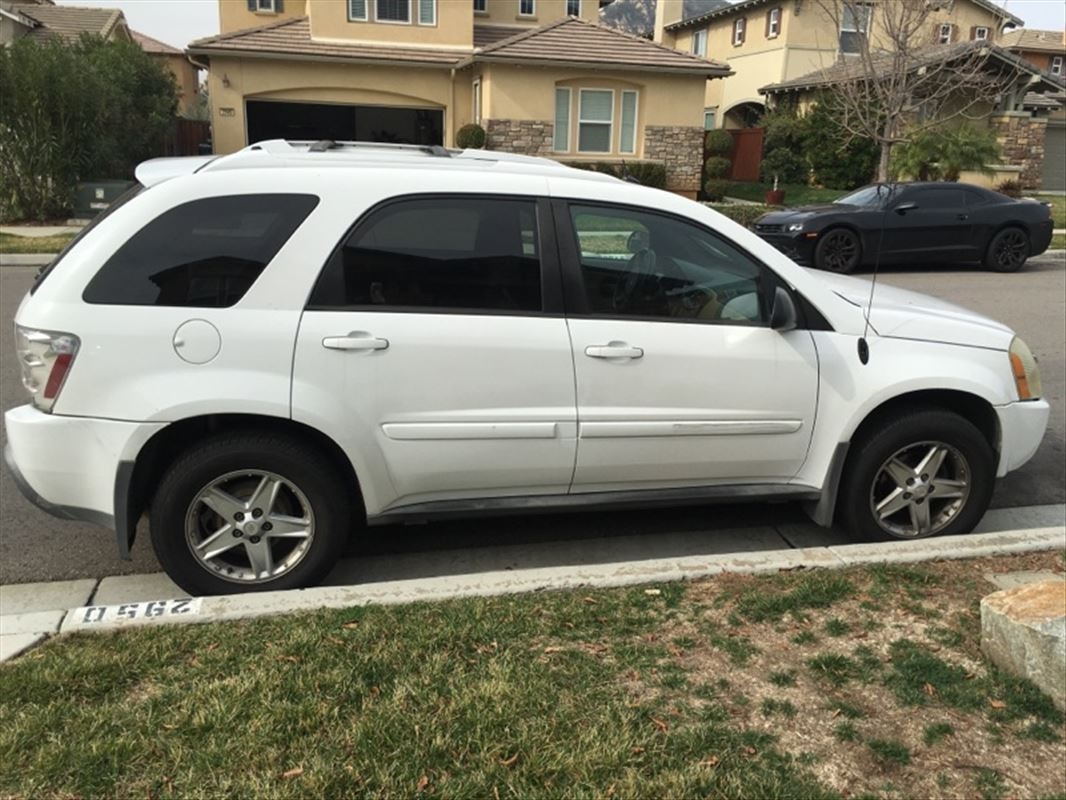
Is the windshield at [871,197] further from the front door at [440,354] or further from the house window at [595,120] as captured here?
the front door at [440,354]

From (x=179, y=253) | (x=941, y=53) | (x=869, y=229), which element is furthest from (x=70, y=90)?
(x=941, y=53)

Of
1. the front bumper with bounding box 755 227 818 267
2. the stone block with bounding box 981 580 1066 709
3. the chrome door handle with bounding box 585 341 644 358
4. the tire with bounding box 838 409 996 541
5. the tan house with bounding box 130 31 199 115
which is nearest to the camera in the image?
the stone block with bounding box 981 580 1066 709

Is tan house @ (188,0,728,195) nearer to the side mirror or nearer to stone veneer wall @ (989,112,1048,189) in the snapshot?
stone veneer wall @ (989,112,1048,189)

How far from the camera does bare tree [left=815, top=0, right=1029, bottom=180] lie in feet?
60.3

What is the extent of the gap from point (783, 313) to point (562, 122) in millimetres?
20483

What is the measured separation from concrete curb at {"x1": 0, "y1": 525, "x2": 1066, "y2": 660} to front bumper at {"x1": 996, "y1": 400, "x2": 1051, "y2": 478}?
0.38 m

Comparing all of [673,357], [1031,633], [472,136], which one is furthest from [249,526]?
[472,136]

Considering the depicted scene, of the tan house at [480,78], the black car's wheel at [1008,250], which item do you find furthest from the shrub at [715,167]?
the black car's wheel at [1008,250]

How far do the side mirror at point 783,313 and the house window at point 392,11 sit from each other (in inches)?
877

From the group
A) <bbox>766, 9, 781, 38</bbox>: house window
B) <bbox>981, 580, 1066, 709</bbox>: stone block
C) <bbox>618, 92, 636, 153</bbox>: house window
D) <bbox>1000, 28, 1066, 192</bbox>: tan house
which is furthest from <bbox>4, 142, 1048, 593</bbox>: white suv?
<bbox>766, 9, 781, 38</bbox>: house window

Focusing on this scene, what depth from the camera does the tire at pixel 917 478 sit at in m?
4.20

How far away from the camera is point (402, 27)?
23.6 m

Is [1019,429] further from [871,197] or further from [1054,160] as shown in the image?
[1054,160]

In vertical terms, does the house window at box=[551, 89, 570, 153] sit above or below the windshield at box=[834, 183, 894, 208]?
above
